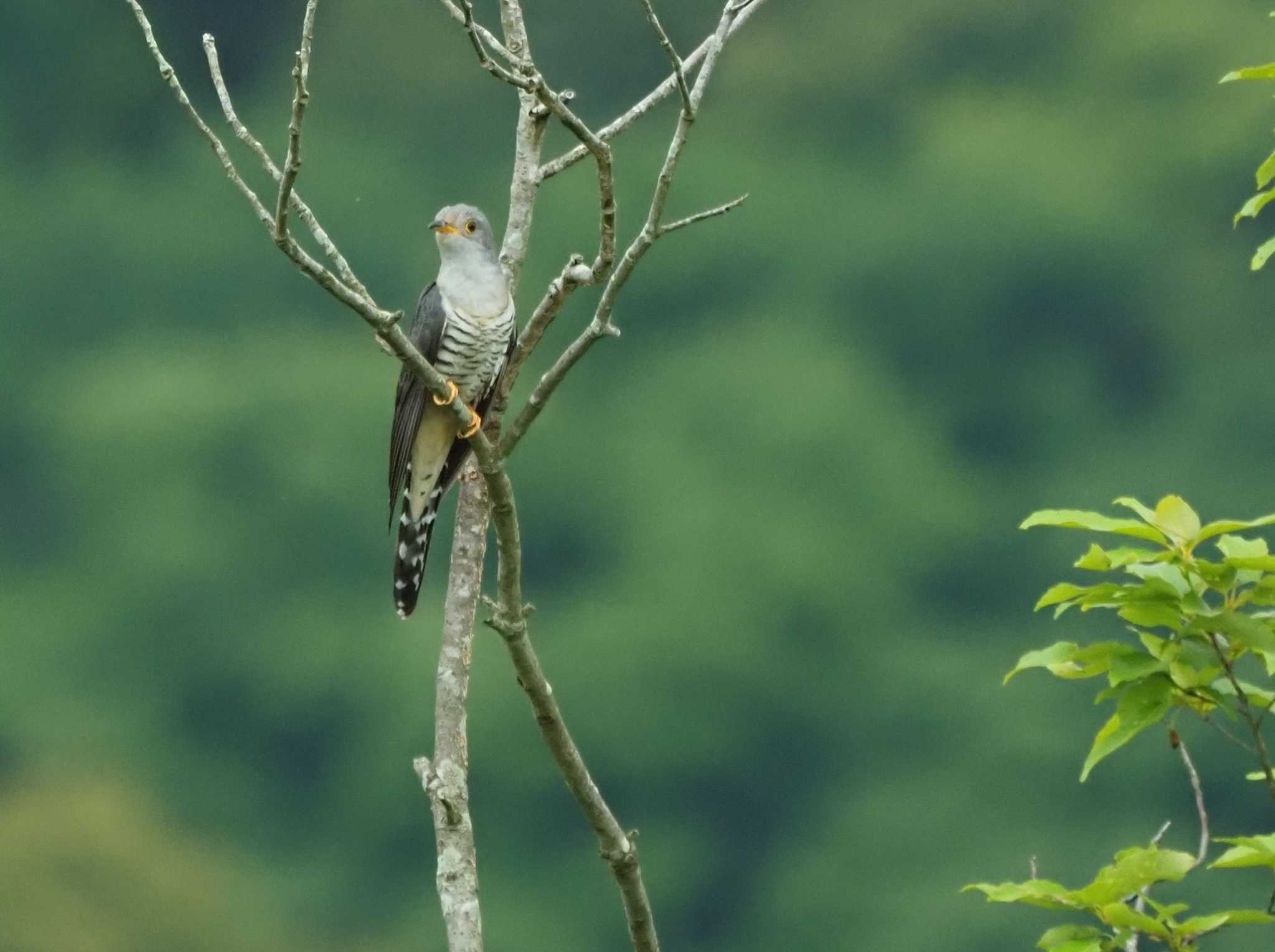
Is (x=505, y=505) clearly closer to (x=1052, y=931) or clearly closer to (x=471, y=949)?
(x=471, y=949)

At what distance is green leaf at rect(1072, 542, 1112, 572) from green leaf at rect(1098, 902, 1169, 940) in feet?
1.21

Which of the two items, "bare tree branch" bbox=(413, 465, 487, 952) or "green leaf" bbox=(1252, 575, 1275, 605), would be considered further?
"bare tree branch" bbox=(413, 465, 487, 952)

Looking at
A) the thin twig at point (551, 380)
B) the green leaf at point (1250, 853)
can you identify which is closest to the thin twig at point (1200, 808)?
the green leaf at point (1250, 853)

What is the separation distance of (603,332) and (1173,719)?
883 millimetres

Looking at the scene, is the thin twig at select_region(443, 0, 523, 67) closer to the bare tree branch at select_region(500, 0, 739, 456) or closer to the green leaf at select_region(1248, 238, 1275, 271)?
the bare tree branch at select_region(500, 0, 739, 456)

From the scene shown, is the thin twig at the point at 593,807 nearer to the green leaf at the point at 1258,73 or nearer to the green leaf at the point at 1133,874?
the green leaf at the point at 1133,874

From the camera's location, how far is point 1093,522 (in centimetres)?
160

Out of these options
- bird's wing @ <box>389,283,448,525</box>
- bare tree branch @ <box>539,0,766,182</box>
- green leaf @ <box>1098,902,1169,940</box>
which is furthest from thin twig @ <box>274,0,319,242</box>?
bird's wing @ <box>389,283,448,525</box>

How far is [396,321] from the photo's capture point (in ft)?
6.02

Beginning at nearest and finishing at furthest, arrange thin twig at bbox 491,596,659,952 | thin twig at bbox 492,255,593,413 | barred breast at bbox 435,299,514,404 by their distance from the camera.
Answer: thin twig at bbox 491,596,659,952, thin twig at bbox 492,255,593,413, barred breast at bbox 435,299,514,404

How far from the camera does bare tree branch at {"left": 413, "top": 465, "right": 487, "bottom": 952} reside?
7.84 feet

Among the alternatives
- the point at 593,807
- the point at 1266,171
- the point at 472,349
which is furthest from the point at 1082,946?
the point at 472,349

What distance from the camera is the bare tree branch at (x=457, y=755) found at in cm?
239

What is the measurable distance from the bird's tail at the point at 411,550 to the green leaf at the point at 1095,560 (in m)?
1.92
